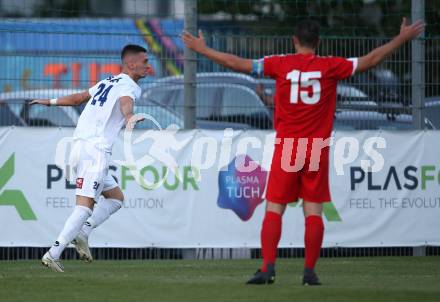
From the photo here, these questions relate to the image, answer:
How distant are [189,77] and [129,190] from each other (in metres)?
1.85

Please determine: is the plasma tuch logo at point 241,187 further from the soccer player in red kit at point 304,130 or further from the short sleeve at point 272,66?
the short sleeve at point 272,66

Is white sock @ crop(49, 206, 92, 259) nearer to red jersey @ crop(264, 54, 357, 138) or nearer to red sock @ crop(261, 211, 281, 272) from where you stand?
red sock @ crop(261, 211, 281, 272)

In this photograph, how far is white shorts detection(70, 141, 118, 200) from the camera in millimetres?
11289

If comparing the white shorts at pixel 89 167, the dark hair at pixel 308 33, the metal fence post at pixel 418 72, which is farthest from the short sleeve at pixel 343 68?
the metal fence post at pixel 418 72

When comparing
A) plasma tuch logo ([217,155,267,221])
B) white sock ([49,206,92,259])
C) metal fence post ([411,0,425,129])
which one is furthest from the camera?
metal fence post ([411,0,425,129])

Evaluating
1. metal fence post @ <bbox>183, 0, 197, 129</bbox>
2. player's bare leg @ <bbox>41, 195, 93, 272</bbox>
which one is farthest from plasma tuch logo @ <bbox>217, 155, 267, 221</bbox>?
player's bare leg @ <bbox>41, 195, 93, 272</bbox>

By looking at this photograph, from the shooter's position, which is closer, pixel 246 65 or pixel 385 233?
pixel 246 65

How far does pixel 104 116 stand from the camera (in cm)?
1135

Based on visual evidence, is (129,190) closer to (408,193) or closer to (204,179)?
(204,179)

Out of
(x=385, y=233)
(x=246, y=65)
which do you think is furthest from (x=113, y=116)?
(x=385, y=233)

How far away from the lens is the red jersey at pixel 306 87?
946 centimetres

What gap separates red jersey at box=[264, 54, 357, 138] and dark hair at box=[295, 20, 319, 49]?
0.12 metres

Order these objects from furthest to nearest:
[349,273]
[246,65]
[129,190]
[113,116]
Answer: [129,190], [349,273], [113,116], [246,65]

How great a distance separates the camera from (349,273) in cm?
1227
